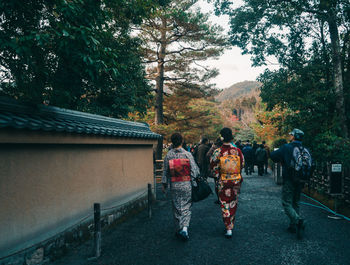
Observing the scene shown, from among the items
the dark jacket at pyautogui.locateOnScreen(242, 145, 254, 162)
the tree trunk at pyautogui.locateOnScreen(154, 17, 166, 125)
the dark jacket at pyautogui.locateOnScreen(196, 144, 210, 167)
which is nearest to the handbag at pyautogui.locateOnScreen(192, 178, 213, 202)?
the dark jacket at pyautogui.locateOnScreen(196, 144, 210, 167)

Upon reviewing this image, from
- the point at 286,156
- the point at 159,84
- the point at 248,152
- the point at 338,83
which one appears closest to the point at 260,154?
the point at 248,152

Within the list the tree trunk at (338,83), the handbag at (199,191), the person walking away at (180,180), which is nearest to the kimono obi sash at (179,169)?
the person walking away at (180,180)

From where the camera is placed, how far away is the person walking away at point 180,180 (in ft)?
15.7

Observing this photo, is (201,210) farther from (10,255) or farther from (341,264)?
(10,255)

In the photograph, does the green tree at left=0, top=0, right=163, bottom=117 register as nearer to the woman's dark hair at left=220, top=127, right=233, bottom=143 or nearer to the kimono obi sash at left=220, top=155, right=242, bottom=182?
the woman's dark hair at left=220, top=127, right=233, bottom=143

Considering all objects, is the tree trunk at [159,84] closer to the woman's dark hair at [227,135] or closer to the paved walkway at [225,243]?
the paved walkway at [225,243]

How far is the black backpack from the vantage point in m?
4.74

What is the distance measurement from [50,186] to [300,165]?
14.7 feet

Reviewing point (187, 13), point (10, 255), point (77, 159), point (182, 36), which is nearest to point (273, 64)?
point (187, 13)

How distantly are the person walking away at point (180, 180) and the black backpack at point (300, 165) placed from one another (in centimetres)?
186

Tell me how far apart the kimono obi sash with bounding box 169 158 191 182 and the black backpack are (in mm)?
2018

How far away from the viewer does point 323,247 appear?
13.7 feet

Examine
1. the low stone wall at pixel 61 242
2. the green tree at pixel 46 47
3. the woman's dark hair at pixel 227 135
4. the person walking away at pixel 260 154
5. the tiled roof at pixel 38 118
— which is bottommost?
the low stone wall at pixel 61 242

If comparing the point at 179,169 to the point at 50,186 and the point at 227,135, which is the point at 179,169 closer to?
the point at 227,135
